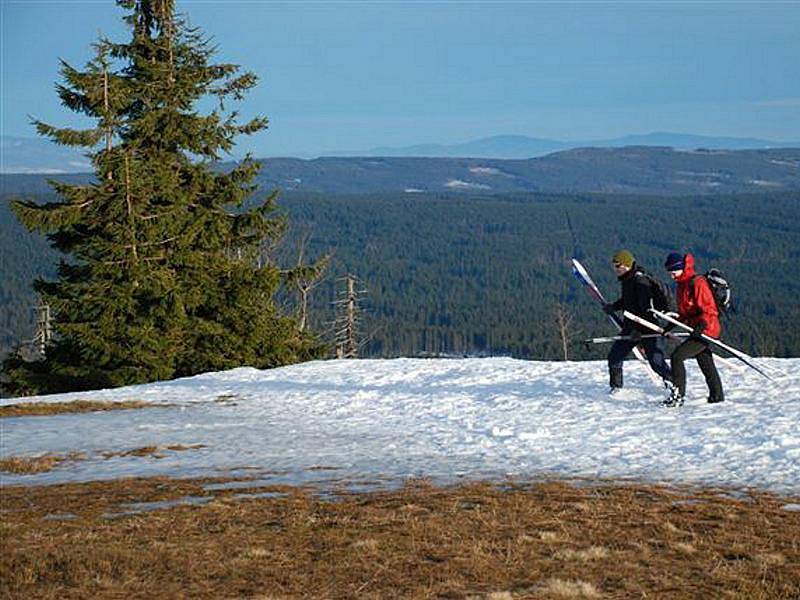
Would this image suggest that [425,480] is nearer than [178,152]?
Yes

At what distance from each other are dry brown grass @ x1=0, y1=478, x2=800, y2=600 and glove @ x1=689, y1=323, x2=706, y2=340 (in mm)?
4864

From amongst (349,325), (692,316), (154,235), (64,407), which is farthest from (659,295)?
(349,325)

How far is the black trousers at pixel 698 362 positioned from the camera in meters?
15.7

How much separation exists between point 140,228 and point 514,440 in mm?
20504

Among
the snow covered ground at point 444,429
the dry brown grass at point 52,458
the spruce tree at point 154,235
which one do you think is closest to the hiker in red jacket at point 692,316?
the snow covered ground at point 444,429

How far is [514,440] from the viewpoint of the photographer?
581 inches

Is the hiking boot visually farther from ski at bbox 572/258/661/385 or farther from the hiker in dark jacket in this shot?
ski at bbox 572/258/661/385

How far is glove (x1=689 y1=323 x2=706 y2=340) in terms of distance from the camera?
15508 millimetres

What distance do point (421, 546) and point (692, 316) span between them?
8.30 meters

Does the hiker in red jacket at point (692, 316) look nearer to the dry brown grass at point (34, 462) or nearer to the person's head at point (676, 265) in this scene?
the person's head at point (676, 265)

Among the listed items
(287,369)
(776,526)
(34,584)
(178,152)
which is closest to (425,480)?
(776,526)

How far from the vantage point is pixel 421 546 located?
9.05 meters

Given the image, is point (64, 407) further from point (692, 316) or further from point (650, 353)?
point (692, 316)

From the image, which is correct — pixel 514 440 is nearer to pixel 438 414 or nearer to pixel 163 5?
pixel 438 414
